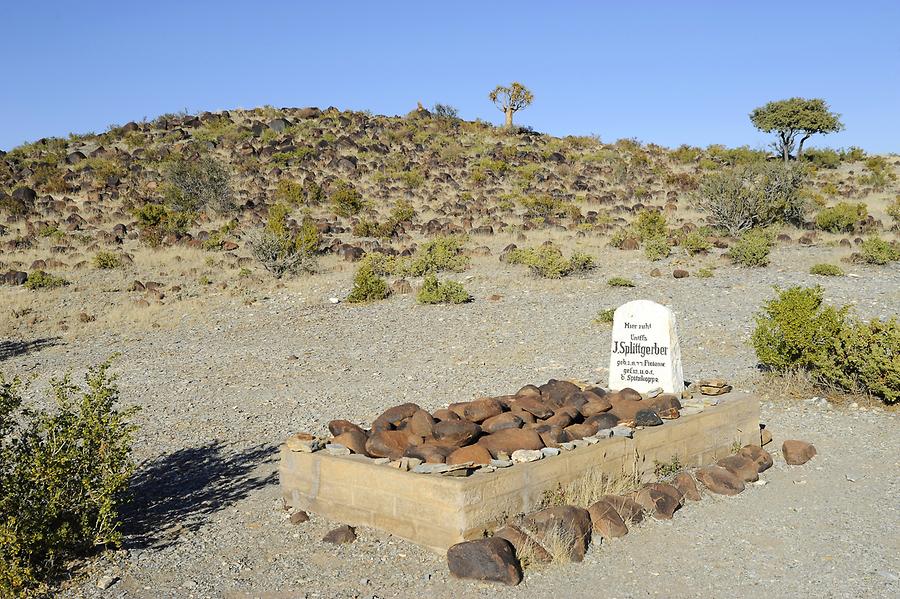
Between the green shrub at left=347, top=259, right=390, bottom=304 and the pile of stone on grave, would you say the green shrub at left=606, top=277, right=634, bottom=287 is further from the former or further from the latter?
the pile of stone on grave

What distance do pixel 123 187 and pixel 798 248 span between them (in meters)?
30.5

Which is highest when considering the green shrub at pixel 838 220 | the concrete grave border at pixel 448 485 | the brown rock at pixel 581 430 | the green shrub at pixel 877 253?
the green shrub at pixel 838 220

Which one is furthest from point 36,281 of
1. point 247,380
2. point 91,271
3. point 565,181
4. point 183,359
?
point 565,181

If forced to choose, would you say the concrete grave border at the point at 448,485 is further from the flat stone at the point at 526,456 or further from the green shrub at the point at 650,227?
the green shrub at the point at 650,227

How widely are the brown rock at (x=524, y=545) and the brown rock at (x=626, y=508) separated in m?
0.90

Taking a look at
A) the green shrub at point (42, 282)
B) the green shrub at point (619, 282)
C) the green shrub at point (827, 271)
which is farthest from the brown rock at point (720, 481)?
the green shrub at point (42, 282)

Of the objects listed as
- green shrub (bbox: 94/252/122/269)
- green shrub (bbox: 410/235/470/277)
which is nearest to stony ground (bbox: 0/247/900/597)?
green shrub (bbox: 410/235/470/277)

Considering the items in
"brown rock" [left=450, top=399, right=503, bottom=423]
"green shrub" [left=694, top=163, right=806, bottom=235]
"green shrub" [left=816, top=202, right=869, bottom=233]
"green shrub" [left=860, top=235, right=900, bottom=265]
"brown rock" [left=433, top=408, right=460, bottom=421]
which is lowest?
"brown rock" [left=433, top=408, right=460, bottom=421]

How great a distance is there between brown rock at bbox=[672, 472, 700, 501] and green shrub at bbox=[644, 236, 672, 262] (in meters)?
14.4

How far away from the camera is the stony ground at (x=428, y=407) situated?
5.00 meters

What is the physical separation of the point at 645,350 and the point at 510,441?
8.58 feet

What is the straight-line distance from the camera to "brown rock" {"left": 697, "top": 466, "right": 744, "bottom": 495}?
657 cm

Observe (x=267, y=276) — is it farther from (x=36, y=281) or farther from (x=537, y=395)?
(x=537, y=395)

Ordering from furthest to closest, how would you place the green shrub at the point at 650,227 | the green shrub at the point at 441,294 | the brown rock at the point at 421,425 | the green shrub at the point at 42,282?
the green shrub at the point at 650,227, the green shrub at the point at 42,282, the green shrub at the point at 441,294, the brown rock at the point at 421,425
